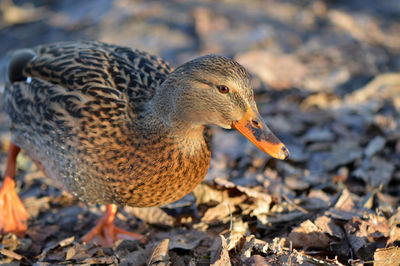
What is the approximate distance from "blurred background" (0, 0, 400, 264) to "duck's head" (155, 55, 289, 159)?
0.77 m

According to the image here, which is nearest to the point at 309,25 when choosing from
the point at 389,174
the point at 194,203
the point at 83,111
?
the point at 389,174

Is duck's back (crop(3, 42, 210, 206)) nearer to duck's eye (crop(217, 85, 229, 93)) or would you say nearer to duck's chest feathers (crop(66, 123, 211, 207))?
duck's chest feathers (crop(66, 123, 211, 207))

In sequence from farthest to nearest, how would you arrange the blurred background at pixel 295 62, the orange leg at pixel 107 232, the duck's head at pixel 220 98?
the blurred background at pixel 295 62 < the orange leg at pixel 107 232 < the duck's head at pixel 220 98

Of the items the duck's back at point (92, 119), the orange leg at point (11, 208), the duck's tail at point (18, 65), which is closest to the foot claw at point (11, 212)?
the orange leg at point (11, 208)

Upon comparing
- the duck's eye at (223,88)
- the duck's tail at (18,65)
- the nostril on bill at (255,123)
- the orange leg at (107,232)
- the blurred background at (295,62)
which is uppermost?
the duck's eye at (223,88)

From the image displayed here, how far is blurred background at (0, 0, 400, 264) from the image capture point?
4145 millimetres

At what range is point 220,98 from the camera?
288 centimetres

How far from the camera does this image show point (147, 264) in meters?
2.89

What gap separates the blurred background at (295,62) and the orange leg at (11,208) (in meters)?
0.92

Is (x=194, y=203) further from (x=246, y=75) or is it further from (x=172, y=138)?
(x=246, y=75)

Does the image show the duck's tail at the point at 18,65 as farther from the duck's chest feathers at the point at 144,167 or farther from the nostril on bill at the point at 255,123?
the nostril on bill at the point at 255,123

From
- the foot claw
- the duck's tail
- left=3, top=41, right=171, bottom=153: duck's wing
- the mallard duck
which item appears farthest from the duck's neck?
the foot claw

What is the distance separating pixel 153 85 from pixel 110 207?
1.17 metres

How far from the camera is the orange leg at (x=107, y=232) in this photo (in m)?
3.59
